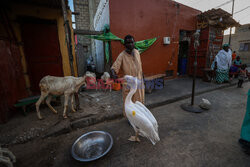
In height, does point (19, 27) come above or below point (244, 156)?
above

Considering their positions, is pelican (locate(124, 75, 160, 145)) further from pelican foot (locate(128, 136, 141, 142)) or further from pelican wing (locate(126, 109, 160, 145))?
pelican foot (locate(128, 136, 141, 142))

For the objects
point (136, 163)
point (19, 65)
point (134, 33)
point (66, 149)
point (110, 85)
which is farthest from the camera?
point (134, 33)

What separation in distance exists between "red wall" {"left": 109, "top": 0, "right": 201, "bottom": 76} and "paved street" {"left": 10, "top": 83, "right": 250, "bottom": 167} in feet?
14.5

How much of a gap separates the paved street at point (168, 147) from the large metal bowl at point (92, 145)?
0.14 metres

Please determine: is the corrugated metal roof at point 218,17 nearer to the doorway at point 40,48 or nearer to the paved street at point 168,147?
the paved street at point 168,147

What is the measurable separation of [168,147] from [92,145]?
1467 mm

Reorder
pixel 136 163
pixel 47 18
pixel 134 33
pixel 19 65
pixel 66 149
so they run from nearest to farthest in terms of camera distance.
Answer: pixel 136 163 → pixel 66 149 → pixel 19 65 → pixel 47 18 → pixel 134 33

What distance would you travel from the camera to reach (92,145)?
7.19 ft

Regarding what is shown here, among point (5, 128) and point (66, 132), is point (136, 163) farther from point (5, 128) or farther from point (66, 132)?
point (5, 128)

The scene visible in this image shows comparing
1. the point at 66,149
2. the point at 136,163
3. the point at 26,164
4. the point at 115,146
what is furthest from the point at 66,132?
the point at 136,163

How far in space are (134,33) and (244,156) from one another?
6.29m

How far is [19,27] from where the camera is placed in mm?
3779

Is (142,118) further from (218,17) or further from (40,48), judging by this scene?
(218,17)

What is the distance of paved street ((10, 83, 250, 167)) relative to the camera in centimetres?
187
